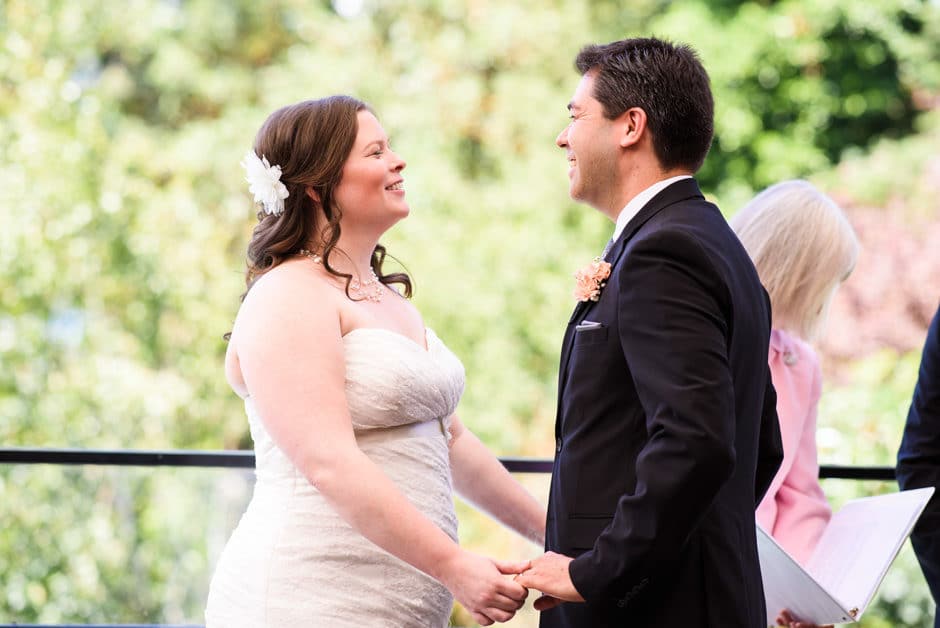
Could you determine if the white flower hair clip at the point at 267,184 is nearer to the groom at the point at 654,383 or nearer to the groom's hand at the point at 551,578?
the groom at the point at 654,383

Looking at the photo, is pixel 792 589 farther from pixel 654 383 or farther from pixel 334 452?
pixel 334 452

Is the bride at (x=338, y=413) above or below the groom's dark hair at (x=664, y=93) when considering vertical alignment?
below

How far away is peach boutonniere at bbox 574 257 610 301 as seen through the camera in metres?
2.08

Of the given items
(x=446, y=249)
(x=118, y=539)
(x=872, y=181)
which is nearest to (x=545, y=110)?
(x=446, y=249)

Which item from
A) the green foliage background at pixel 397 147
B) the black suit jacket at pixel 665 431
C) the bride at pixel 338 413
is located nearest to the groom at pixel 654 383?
the black suit jacket at pixel 665 431

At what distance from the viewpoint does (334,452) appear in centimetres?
217

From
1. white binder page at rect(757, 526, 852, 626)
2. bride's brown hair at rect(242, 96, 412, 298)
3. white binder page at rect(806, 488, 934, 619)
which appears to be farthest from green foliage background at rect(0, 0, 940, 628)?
bride's brown hair at rect(242, 96, 412, 298)

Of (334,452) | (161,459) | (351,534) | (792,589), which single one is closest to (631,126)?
(334,452)

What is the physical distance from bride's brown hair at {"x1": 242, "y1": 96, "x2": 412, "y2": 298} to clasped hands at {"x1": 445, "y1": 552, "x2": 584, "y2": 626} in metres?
0.62

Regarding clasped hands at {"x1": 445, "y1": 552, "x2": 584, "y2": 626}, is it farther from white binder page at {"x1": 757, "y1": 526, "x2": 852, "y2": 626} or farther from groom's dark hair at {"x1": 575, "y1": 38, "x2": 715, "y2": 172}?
groom's dark hair at {"x1": 575, "y1": 38, "x2": 715, "y2": 172}

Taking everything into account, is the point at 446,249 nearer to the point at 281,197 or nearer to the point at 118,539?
the point at 118,539

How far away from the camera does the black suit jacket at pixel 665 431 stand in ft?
6.10

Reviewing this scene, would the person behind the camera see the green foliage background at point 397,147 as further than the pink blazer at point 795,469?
Yes

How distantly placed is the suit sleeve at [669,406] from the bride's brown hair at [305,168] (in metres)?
0.72
